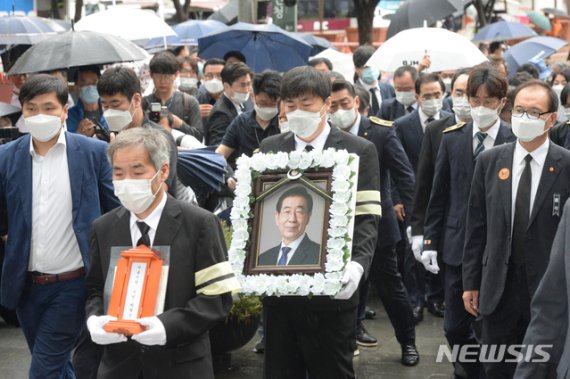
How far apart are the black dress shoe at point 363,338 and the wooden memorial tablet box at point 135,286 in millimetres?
4508

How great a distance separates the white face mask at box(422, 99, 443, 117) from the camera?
10516 millimetres

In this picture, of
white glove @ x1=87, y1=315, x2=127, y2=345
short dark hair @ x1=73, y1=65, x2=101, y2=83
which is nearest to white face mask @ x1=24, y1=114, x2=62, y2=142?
white glove @ x1=87, y1=315, x2=127, y2=345

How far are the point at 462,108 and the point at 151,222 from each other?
4227mm

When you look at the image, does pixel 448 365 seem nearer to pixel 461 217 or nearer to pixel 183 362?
pixel 461 217

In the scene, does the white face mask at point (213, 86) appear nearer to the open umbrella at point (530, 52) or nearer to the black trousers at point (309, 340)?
the open umbrella at point (530, 52)

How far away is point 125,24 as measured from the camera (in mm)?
12953

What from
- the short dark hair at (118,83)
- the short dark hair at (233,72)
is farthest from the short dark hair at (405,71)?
the short dark hair at (118,83)

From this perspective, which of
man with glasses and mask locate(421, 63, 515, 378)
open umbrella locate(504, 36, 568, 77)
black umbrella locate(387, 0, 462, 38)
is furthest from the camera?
open umbrella locate(504, 36, 568, 77)

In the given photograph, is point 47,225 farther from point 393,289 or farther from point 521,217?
point 393,289

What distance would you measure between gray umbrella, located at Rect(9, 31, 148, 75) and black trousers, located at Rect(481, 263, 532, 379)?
3.78 m

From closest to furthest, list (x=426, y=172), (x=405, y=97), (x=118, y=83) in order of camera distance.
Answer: (x=118, y=83) < (x=426, y=172) < (x=405, y=97)

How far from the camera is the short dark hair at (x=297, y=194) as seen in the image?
582 cm

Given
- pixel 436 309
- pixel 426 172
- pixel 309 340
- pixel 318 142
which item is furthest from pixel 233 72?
pixel 309 340

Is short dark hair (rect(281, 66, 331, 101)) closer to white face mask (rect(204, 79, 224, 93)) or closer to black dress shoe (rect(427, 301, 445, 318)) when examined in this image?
black dress shoe (rect(427, 301, 445, 318))
